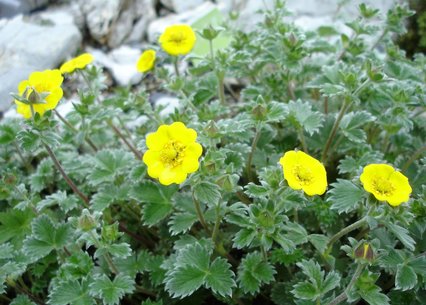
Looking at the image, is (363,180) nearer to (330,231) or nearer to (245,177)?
(330,231)

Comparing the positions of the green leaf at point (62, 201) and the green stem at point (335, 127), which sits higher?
the green stem at point (335, 127)

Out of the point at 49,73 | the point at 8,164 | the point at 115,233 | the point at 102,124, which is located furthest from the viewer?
the point at 102,124

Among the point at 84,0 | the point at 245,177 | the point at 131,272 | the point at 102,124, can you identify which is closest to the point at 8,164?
the point at 102,124

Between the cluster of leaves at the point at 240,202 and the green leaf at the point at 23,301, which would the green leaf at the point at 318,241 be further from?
the green leaf at the point at 23,301

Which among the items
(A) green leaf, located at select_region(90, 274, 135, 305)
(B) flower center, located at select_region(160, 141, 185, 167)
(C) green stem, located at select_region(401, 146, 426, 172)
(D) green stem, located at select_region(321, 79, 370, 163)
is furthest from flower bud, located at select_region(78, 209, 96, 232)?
(C) green stem, located at select_region(401, 146, 426, 172)

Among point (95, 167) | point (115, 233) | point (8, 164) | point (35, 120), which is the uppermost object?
point (35, 120)

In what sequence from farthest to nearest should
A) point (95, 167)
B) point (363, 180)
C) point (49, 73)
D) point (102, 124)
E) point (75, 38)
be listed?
point (75, 38) < point (102, 124) < point (95, 167) < point (49, 73) < point (363, 180)

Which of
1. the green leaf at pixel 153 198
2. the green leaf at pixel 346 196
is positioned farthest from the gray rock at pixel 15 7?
the green leaf at pixel 346 196

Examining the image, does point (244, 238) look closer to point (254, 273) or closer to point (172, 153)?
point (254, 273)
